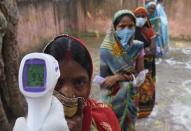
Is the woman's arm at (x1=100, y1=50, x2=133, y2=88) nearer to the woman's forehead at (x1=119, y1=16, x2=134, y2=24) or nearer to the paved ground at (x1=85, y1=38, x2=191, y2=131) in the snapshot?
the woman's forehead at (x1=119, y1=16, x2=134, y2=24)

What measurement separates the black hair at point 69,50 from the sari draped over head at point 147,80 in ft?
10.2

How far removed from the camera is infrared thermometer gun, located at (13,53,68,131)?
67cm

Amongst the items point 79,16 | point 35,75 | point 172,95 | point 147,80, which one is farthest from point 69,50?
point 79,16

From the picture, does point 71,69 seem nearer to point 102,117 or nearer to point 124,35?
point 102,117

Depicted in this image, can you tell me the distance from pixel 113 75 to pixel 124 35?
0.38 m

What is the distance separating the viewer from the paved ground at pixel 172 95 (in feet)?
14.7

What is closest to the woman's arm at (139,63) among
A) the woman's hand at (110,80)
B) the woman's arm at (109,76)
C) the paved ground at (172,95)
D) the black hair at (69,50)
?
the woman's arm at (109,76)

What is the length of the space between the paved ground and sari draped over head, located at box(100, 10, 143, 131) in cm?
111

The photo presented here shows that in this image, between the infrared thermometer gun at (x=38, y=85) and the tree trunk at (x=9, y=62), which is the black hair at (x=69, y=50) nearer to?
the infrared thermometer gun at (x=38, y=85)

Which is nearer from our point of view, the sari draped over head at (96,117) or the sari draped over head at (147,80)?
the sari draped over head at (96,117)

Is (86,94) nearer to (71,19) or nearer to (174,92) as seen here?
(174,92)

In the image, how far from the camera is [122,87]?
3.24 meters

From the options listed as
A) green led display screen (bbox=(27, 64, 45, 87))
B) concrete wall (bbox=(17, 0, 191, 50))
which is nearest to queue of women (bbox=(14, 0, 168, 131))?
green led display screen (bbox=(27, 64, 45, 87))

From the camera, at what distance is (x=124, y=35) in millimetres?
3219
